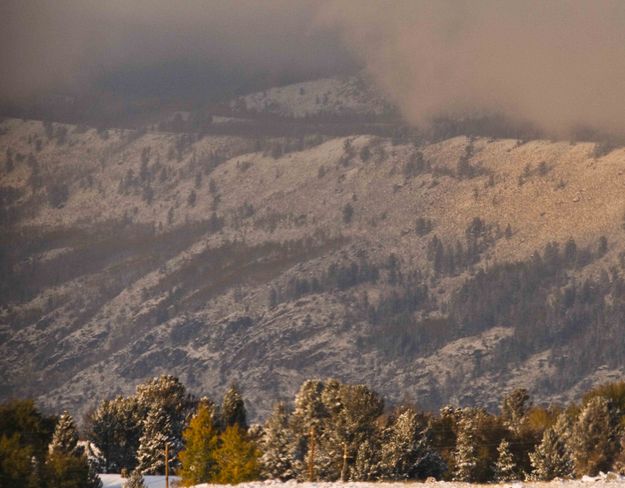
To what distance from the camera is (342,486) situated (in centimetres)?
11344

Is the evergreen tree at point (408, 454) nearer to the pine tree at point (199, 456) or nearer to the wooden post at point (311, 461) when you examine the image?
the wooden post at point (311, 461)

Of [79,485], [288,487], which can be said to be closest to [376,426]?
[79,485]

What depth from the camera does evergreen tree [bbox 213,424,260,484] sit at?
539 ft

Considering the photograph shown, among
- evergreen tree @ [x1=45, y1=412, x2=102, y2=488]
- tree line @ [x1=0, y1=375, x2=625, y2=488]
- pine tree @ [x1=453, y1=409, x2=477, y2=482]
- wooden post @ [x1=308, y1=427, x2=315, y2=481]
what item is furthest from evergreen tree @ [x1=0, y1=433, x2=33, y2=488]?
pine tree @ [x1=453, y1=409, x2=477, y2=482]

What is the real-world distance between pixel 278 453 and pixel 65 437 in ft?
94.6

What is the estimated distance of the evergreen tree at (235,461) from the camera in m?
164

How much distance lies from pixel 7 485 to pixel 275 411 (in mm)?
58172

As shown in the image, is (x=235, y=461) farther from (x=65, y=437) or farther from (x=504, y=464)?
(x=504, y=464)

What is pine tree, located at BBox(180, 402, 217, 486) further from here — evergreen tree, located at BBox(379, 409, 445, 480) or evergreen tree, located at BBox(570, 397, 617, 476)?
evergreen tree, located at BBox(570, 397, 617, 476)

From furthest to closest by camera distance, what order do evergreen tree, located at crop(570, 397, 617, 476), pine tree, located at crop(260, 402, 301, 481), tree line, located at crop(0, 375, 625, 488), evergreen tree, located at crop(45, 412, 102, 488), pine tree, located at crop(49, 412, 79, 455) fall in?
evergreen tree, located at crop(570, 397, 617, 476), pine tree, located at crop(49, 412, 79, 455), pine tree, located at crop(260, 402, 301, 481), tree line, located at crop(0, 375, 625, 488), evergreen tree, located at crop(45, 412, 102, 488)

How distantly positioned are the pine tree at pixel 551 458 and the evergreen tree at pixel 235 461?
3509 centimetres

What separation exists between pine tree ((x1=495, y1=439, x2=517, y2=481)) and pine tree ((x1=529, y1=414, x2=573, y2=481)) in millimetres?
2733

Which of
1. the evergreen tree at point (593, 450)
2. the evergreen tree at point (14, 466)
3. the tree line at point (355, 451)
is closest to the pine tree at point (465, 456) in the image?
the tree line at point (355, 451)

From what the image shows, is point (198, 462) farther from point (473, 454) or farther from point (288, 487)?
point (288, 487)
